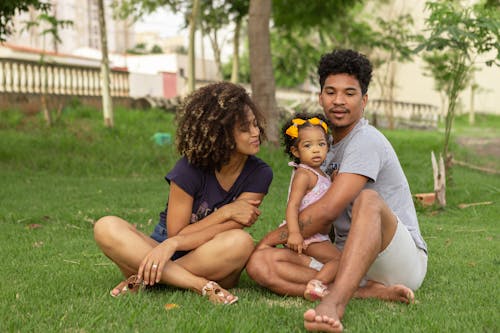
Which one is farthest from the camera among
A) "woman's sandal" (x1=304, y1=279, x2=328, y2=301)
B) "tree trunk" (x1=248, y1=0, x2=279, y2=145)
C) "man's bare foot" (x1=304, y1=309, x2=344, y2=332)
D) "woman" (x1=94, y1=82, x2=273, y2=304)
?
"tree trunk" (x1=248, y1=0, x2=279, y2=145)

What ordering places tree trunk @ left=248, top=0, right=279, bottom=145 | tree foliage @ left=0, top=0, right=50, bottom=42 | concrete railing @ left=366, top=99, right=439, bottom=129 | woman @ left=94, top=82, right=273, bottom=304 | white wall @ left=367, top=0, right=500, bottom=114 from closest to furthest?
woman @ left=94, top=82, right=273, bottom=304, tree foliage @ left=0, top=0, right=50, bottom=42, tree trunk @ left=248, top=0, right=279, bottom=145, concrete railing @ left=366, top=99, right=439, bottom=129, white wall @ left=367, top=0, right=500, bottom=114

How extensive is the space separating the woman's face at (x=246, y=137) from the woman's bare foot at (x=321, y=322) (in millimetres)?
1099

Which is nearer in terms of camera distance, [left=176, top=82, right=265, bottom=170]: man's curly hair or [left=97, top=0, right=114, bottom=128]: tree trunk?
[left=176, top=82, right=265, bottom=170]: man's curly hair

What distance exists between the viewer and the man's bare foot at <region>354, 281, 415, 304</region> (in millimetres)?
3391

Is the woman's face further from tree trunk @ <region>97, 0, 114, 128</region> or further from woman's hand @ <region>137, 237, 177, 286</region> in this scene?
tree trunk @ <region>97, 0, 114, 128</region>

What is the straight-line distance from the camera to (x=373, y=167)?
11.1 ft

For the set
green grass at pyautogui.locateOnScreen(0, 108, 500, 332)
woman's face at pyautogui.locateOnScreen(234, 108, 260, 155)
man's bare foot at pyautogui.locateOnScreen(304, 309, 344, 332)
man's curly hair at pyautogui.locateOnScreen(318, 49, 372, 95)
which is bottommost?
green grass at pyautogui.locateOnScreen(0, 108, 500, 332)

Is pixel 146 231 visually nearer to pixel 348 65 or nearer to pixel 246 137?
pixel 246 137

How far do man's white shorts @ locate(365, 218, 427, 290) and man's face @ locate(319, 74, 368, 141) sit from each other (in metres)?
0.62

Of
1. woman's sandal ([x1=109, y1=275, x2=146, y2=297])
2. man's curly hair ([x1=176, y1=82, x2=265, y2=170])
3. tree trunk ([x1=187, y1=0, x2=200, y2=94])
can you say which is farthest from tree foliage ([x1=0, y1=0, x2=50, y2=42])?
woman's sandal ([x1=109, y1=275, x2=146, y2=297])

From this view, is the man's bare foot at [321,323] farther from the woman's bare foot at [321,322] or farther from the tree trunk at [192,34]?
the tree trunk at [192,34]

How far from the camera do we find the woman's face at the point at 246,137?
3645 millimetres

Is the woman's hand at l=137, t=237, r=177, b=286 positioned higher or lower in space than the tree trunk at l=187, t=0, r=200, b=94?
lower

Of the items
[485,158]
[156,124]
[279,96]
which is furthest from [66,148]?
[279,96]
